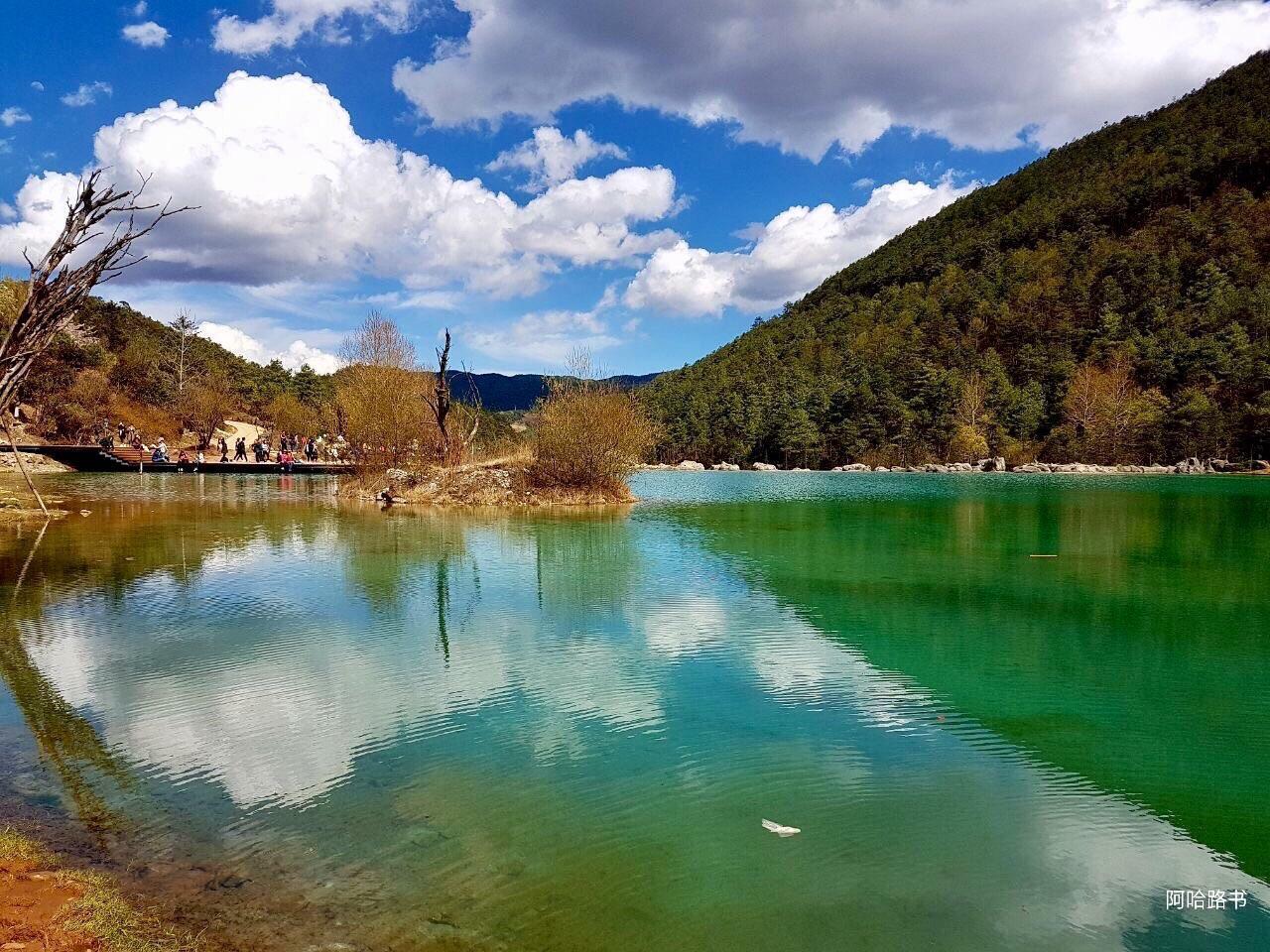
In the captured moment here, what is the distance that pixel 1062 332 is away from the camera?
97.1 m

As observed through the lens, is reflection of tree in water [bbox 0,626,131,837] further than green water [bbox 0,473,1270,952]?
Yes

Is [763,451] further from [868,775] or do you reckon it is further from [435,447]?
[868,775]

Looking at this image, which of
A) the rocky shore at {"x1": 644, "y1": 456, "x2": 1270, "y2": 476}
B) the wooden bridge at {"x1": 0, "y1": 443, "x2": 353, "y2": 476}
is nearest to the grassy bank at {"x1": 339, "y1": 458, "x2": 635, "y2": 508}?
the wooden bridge at {"x1": 0, "y1": 443, "x2": 353, "y2": 476}

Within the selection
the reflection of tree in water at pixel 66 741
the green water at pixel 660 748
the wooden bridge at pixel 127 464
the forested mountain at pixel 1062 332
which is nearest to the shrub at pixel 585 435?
the wooden bridge at pixel 127 464

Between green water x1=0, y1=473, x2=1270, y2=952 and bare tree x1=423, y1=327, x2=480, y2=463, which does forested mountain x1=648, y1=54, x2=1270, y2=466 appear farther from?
green water x1=0, y1=473, x2=1270, y2=952

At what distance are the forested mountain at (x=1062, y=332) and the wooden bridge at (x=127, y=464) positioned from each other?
2301 inches

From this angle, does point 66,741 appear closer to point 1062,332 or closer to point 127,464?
point 127,464

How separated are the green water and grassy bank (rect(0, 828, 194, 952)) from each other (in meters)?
0.36

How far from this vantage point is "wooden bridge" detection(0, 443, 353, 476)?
45.2 m

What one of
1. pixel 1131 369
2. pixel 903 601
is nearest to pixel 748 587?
pixel 903 601

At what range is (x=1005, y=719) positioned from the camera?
738 centimetres

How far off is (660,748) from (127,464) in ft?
172

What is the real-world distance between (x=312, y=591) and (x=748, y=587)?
25.3 feet

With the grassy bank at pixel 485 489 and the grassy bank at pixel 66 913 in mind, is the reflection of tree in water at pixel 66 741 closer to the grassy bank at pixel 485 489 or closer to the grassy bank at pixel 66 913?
the grassy bank at pixel 66 913
